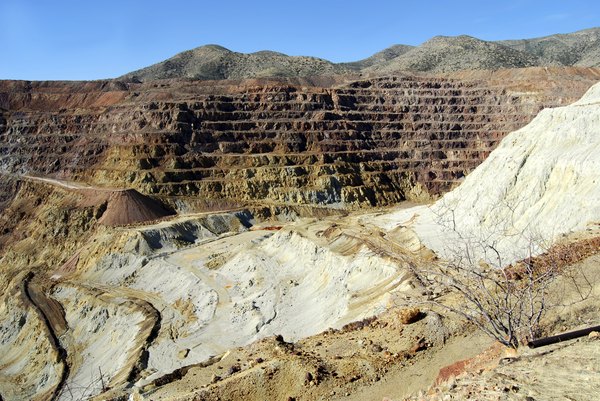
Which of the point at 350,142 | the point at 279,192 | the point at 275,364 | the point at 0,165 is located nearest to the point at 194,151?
the point at 279,192

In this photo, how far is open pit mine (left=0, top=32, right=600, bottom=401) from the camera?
19.7 m

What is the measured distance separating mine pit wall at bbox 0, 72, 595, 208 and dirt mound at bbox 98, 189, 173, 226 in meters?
4.60

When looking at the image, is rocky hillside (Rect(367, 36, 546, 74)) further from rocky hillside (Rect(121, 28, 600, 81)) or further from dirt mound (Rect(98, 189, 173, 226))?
dirt mound (Rect(98, 189, 173, 226))

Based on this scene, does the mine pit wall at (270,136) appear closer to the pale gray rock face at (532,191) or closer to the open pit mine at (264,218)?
the open pit mine at (264,218)

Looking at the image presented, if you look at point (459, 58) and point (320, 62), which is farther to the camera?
point (320, 62)

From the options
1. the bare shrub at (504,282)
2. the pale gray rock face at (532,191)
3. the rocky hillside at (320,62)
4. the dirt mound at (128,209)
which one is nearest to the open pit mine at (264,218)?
the pale gray rock face at (532,191)

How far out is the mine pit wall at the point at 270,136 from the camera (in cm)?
7588

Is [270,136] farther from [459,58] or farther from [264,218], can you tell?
[459,58]

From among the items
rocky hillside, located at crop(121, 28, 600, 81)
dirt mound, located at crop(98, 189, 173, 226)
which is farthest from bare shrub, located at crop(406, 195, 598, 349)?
rocky hillside, located at crop(121, 28, 600, 81)

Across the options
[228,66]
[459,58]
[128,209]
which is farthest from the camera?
[228,66]

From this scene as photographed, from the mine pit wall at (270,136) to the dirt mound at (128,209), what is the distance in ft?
15.1

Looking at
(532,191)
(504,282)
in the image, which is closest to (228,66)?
(532,191)

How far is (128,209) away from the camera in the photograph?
65.4m

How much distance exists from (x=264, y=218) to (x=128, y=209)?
1726 centimetres
